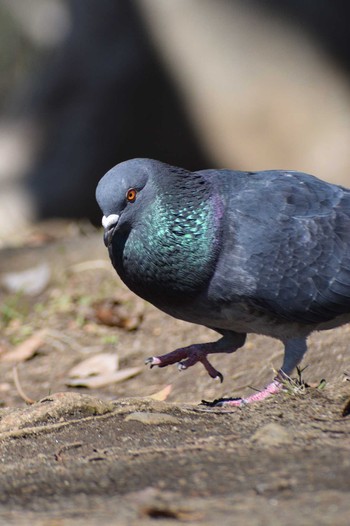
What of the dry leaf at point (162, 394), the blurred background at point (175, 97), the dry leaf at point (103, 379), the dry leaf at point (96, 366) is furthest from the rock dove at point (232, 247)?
the blurred background at point (175, 97)

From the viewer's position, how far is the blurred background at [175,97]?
8.77 m

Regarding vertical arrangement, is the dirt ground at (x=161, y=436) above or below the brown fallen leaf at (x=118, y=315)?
above

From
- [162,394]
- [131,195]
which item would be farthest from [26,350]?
[131,195]

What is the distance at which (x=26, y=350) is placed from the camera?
6.12 meters

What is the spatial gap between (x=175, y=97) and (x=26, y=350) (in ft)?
13.1

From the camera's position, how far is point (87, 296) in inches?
264

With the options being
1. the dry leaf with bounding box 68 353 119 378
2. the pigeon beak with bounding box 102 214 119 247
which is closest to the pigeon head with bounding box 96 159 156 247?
the pigeon beak with bounding box 102 214 119 247

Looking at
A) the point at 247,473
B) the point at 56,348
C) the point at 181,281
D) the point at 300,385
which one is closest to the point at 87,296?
the point at 56,348

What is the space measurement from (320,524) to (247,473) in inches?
18.8

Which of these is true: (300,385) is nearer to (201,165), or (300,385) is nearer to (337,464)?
(337,464)

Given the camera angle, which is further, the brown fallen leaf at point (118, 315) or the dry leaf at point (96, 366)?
the brown fallen leaf at point (118, 315)

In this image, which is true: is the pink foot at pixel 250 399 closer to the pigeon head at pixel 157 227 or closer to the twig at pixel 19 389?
the pigeon head at pixel 157 227

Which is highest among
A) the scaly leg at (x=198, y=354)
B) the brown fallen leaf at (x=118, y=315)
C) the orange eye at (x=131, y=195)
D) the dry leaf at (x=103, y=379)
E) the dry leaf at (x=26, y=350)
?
the orange eye at (x=131, y=195)

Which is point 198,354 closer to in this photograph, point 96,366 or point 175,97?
point 96,366
